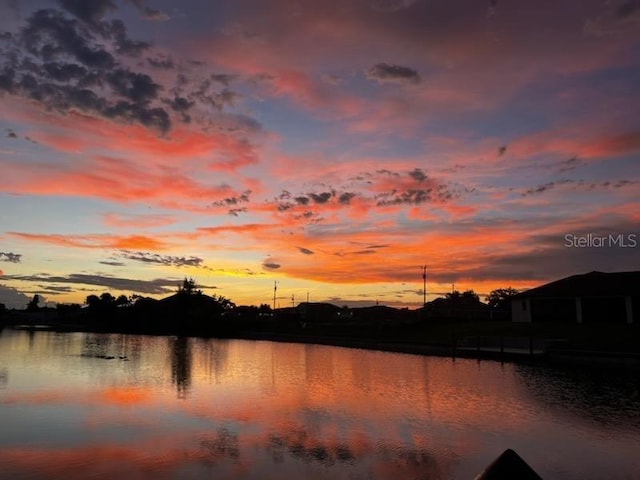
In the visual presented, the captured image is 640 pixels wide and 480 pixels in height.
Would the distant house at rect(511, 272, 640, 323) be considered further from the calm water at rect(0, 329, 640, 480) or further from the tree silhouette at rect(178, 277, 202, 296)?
the tree silhouette at rect(178, 277, 202, 296)

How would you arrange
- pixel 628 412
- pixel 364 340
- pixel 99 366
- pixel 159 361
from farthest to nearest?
1. pixel 364 340
2. pixel 159 361
3. pixel 99 366
4. pixel 628 412

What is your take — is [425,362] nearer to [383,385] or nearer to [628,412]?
[383,385]

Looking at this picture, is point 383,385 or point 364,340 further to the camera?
point 364,340

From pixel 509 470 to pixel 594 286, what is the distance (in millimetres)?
56619

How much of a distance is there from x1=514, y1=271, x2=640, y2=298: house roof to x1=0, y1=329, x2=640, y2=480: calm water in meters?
19.8

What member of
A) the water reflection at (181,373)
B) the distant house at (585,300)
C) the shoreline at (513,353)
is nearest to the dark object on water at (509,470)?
the water reflection at (181,373)

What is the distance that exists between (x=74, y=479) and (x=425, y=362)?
3409 cm

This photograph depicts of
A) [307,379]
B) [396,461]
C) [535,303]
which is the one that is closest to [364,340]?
[535,303]

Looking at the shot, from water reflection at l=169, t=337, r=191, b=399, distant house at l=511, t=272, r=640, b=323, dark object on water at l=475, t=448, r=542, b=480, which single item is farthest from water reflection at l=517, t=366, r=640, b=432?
distant house at l=511, t=272, r=640, b=323

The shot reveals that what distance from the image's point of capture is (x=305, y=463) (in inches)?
584

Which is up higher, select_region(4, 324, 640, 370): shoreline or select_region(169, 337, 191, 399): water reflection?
select_region(4, 324, 640, 370): shoreline

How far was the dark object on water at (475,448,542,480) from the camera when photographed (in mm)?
5094

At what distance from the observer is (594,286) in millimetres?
55156

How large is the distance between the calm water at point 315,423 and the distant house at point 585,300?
64.3 ft
